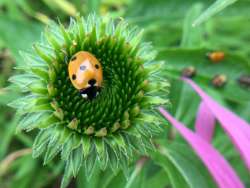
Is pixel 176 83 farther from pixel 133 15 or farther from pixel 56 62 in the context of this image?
pixel 56 62

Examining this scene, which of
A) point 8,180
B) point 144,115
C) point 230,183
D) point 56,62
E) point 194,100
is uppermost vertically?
point 56,62

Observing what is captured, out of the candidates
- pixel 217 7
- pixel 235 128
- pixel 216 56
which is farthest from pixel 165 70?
pixel 217 7

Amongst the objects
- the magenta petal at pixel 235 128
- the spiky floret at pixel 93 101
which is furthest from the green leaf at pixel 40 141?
the magenta petal at pixel 235 128

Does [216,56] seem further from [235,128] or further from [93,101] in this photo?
[93,101]

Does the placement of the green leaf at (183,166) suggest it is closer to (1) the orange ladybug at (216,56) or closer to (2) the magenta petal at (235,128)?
(2) the magenta petal at (235,128)

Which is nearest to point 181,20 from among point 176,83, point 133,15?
point 133,15

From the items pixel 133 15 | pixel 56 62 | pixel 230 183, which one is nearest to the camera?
pixel 56 62

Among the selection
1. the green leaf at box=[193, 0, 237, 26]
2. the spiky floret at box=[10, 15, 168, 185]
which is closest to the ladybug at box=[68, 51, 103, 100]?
the spiky floret at box=[10, 15, 168, 185]

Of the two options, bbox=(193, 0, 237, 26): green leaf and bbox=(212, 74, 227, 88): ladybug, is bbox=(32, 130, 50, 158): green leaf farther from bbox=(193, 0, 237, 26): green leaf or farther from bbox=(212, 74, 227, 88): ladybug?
bbox=(212, 74, 227, 88): ladybug
